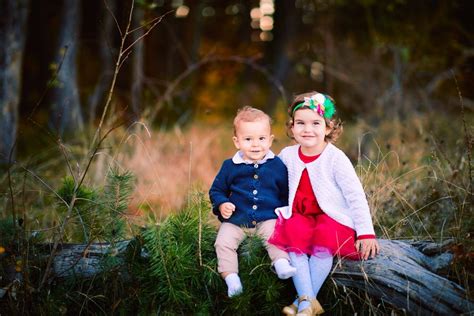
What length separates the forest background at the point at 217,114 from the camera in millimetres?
3928

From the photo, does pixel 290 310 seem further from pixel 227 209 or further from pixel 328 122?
pixel 328 122

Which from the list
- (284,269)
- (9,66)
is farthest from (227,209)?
(9,66)

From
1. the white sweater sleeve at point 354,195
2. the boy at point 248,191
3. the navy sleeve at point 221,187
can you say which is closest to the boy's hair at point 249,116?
the boy at point 248,191

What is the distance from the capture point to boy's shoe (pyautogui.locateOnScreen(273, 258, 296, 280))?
3027 millimetres

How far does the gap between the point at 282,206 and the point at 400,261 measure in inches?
28.9

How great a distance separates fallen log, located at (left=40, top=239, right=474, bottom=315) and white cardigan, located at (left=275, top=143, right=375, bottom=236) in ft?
0.71

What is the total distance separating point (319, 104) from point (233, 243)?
0.95 metres

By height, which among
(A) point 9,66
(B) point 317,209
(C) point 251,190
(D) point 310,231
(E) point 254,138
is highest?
(A) point 9,66

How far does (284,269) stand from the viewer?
304 centimetres

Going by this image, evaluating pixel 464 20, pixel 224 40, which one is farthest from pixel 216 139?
pixel 224 40

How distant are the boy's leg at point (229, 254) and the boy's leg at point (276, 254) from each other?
125mm

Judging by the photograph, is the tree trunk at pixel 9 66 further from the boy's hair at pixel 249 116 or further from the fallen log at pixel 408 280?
the fallen log at pixel 408 280

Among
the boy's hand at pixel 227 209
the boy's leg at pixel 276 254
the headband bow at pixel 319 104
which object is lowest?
the boy's leg at pixel 276 254

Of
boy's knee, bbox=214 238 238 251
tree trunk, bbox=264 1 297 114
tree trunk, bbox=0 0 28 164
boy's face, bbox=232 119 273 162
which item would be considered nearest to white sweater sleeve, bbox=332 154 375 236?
boy's face, bbox=232 119 273 162
